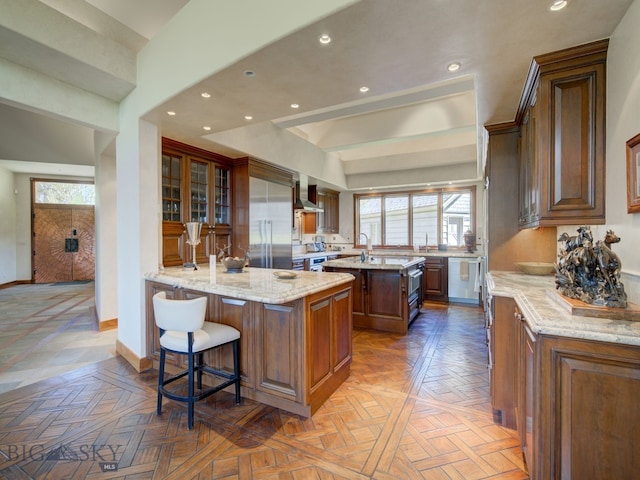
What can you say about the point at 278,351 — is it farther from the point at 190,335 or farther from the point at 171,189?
the point at 171,189

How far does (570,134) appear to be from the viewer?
1.86 meters

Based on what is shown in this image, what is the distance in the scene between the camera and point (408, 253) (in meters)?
6.78

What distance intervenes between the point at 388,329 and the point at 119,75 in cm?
428

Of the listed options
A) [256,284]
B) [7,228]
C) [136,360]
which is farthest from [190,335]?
[7,228]

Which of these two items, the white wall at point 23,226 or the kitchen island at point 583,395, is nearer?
the kitchen island at point 583,395

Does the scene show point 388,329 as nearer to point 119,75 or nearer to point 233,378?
point 233,378

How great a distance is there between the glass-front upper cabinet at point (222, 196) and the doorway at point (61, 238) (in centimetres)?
685

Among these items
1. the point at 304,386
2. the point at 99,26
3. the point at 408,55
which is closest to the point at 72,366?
the point at 304,386

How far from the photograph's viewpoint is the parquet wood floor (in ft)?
5.56

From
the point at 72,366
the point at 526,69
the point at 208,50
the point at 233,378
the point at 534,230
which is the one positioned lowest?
the point at 72,366

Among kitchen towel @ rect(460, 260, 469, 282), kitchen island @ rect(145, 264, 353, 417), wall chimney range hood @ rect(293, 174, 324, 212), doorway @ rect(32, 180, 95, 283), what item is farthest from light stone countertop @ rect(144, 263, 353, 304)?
doorway @ rect(32, 180, 95, 283)

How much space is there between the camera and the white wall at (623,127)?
1455mm

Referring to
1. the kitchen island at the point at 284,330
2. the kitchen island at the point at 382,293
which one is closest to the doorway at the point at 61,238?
the kitchen island at the point at 284,330

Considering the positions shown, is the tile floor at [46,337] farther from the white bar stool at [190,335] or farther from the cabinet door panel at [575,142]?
the cabinet door panel at [575,142]
